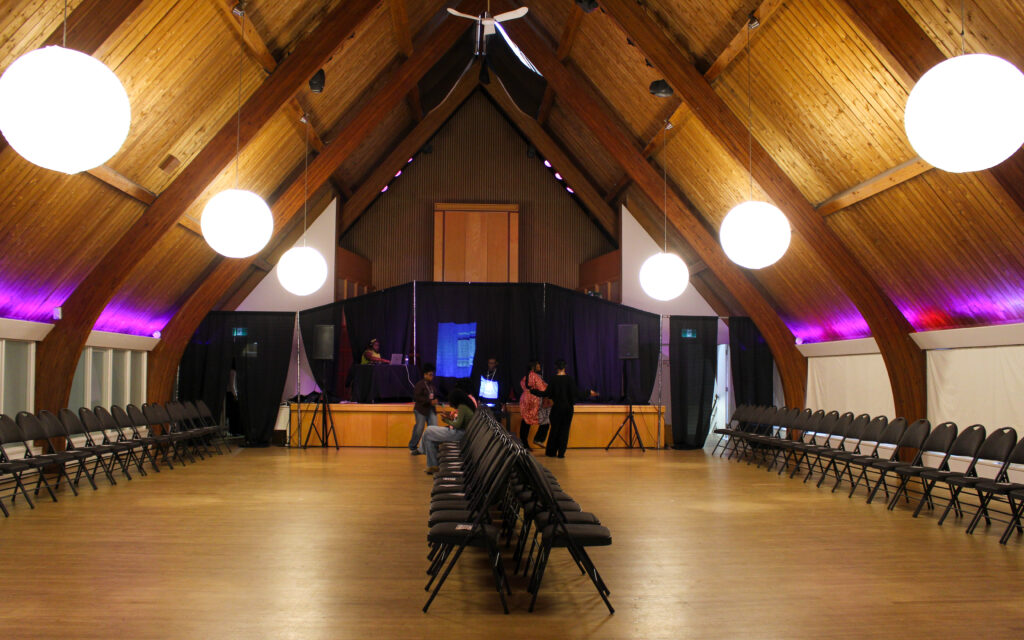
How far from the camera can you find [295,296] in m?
13.8

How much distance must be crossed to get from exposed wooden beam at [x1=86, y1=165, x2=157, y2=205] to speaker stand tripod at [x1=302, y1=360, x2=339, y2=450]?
4386 mm

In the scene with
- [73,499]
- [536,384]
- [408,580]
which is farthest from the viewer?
[536,384]

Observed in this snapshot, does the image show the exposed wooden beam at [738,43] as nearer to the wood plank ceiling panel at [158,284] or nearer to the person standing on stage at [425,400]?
the person standing on stage at [425,400]

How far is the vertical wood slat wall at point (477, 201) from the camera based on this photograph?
15930 millimetres

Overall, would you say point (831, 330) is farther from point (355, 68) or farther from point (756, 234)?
point (355, 68)

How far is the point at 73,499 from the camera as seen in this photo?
6984 millimetres

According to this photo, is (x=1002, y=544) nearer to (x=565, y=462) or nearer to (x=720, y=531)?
(x=720, y=531)

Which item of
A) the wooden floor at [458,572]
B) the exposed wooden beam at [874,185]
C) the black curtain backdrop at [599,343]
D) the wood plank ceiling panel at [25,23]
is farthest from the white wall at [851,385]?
the wood plank ceiling panel at [25,23]

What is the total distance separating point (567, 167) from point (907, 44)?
9533 mm

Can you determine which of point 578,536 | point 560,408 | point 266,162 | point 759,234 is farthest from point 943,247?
point 266,162

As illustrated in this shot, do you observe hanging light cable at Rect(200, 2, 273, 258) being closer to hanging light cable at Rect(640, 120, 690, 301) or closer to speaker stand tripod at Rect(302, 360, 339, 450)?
speaker stand tripod at Rect(302, 360, 339, 450)

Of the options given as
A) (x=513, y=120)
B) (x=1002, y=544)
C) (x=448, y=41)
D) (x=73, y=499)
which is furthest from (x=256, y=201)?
(x=513, y=120)

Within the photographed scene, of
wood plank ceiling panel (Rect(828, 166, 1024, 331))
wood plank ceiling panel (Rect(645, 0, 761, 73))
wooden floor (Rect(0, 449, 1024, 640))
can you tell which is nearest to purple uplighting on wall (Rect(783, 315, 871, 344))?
wood plank ceiling panel (Rect(828, 166, 1024, 331))

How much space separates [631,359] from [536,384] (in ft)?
6.48
